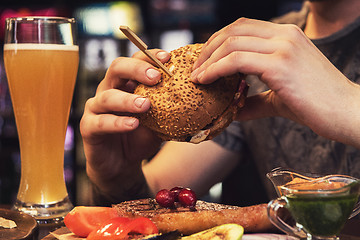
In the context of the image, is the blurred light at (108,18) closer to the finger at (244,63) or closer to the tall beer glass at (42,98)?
the tall beer glass at (42,98)

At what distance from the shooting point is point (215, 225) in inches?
47.9

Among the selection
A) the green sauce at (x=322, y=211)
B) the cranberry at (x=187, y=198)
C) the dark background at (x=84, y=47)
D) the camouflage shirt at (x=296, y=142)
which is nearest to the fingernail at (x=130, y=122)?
the cranberry at (x=187, y=198)

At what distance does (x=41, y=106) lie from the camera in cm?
144

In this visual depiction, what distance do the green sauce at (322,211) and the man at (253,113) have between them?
0.28 metres

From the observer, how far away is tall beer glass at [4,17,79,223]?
4.63 feet

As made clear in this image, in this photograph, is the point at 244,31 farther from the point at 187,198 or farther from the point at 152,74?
the point at 187,198

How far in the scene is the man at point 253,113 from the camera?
123 cm

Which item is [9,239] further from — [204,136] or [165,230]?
[204,136]

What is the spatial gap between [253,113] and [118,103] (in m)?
0.56

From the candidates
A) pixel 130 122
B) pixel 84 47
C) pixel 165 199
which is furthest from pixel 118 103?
pixel 84 47

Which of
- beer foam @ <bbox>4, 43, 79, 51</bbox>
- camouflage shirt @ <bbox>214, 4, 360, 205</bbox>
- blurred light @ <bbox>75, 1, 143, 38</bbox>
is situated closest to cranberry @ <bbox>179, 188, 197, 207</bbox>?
beer foam @ <bbox>4, 43, 79, 51</bbox>

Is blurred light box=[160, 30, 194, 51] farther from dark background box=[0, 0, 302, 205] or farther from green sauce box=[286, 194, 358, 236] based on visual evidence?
green sauce box=[286, 194, 358, 236]

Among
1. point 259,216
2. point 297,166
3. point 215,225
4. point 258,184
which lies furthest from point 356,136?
point 258,184

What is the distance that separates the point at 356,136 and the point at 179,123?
530 millimetres
